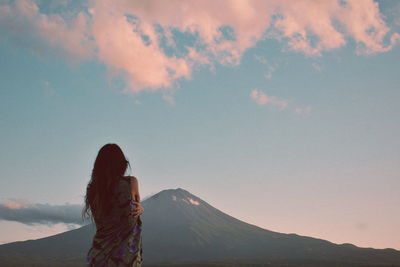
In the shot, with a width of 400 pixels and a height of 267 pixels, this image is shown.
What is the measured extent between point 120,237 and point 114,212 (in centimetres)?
33

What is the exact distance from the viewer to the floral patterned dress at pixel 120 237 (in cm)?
570

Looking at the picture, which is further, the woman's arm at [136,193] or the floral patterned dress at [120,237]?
the woman's arm at [136,193]

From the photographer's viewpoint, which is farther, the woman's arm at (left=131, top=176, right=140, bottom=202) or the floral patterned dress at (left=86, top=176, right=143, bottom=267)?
the woman's arm at (left=131, top=176, right=140, bottom=202)

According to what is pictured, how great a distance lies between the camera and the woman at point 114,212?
5742 mm

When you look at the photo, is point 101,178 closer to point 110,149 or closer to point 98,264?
point 110,149

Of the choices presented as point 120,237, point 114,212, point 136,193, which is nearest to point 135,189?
point 136,193

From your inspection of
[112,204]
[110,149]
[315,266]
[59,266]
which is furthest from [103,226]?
[59,266]

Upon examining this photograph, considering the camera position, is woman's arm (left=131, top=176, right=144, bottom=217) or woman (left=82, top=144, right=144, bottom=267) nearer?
woman (left=82, top=144, right=144, bottom=267)

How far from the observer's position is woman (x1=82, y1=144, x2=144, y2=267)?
5.74 metres

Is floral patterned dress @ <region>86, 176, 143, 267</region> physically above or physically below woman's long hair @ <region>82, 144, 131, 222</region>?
below

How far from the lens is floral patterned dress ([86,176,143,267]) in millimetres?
5703

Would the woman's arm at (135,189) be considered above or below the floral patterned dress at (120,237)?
above

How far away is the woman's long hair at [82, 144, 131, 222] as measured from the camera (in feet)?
19.5

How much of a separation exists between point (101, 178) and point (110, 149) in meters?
0.40
